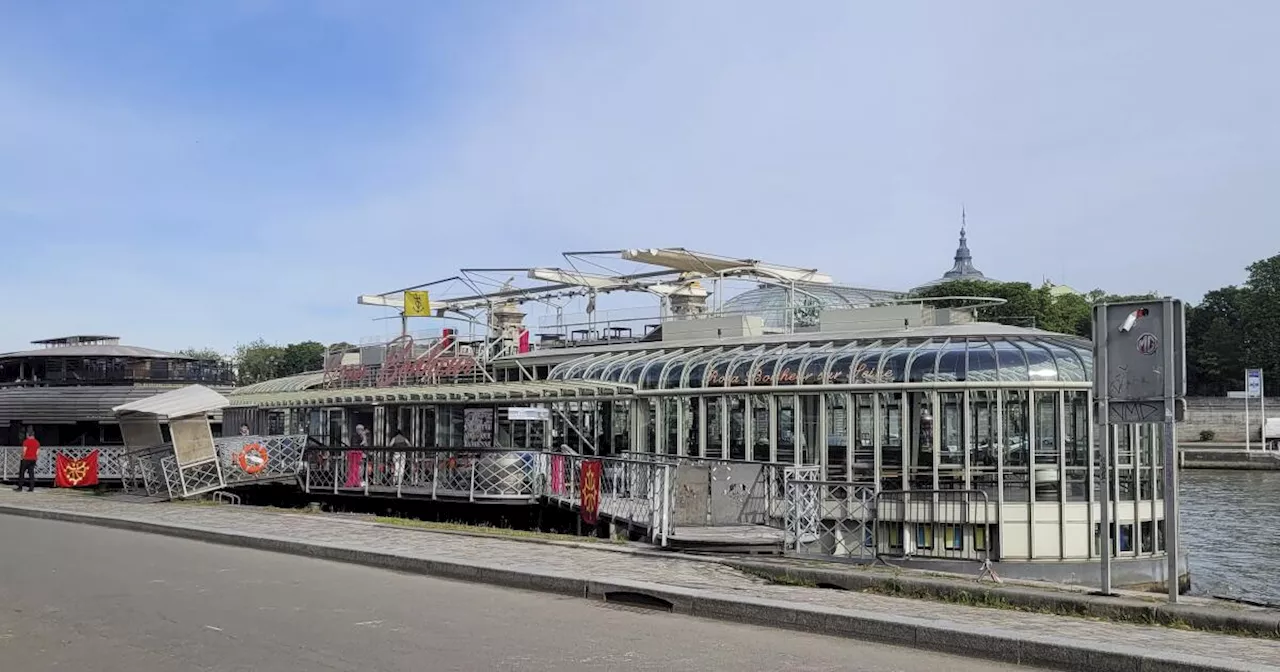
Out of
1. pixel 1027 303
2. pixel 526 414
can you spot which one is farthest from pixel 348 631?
Result: pixel 1027 303

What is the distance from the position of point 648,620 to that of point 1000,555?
1248cm

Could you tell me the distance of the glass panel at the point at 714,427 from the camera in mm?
25484

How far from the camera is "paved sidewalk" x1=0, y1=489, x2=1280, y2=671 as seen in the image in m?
8.46

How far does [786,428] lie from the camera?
24.2m

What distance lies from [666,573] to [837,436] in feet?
36.7

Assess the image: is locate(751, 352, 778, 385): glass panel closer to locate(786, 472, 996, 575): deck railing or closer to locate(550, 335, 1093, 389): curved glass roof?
locate(550, 335, 1093, 389): curved glass roof

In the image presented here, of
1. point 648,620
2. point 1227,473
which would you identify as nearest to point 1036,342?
point 648,620

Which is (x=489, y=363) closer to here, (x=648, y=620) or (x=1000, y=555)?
(x=1000, y=555)

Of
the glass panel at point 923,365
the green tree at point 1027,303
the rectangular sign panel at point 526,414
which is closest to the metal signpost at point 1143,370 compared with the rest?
the glass panel at point 923,365

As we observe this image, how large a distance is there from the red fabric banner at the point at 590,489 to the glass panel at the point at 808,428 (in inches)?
201

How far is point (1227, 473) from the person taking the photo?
6738 cm

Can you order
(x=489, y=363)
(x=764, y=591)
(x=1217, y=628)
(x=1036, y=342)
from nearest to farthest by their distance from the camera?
(x=1217, y=628), (x=764, y=591), (x=1036, y=342), (x=489, y=363)

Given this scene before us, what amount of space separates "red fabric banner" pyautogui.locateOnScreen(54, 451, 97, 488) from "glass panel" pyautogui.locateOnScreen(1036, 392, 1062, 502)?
28362 millimetres

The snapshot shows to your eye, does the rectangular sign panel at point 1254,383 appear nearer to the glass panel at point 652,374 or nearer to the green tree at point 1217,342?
the green tree at point 1217,342
